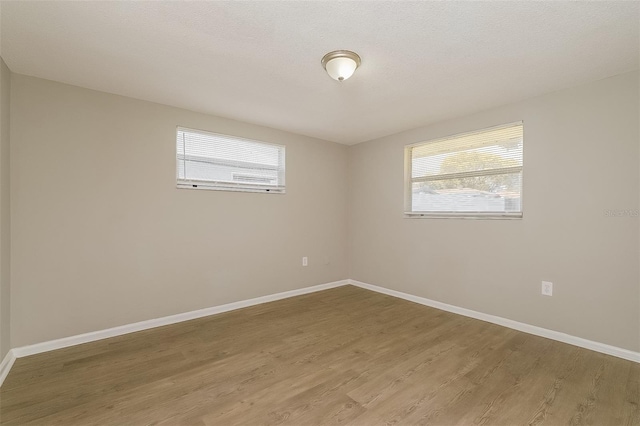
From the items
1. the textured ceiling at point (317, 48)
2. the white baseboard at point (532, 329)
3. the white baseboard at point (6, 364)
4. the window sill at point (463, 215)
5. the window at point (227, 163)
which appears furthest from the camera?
the window at point (227, 163)

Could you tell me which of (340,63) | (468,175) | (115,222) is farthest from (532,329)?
(115,222)

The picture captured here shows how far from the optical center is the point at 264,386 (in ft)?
6.47

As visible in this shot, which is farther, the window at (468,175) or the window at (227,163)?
the window at (227,163)

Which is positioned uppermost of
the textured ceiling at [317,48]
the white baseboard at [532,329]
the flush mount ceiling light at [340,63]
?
the textured ceiling at [317,48]

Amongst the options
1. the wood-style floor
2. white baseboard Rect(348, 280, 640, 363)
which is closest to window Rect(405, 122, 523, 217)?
white baseboard Rect(348, 280, 640, 363)

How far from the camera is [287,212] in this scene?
4125 mm

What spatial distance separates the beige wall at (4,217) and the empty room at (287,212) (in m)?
0.03

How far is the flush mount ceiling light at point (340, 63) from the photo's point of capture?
6.86 feet

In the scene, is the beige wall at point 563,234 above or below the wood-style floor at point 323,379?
above

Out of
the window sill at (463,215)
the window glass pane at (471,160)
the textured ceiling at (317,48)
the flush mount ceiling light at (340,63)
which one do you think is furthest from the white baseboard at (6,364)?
the window glass pane at (471,160)

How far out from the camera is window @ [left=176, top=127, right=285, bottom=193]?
130 inches

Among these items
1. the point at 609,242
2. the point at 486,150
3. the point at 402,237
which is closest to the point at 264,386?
the point at 402,237

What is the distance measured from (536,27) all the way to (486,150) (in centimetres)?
165

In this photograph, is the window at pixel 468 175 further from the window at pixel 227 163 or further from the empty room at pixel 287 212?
the window at pixel 227 163
